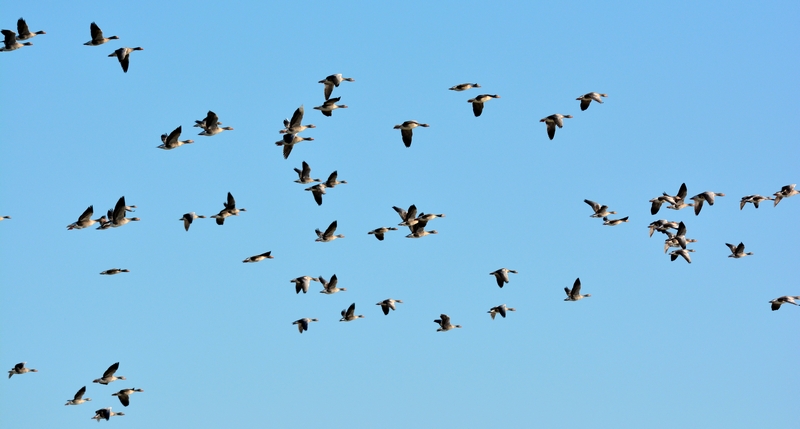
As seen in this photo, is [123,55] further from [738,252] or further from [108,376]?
[738,252]

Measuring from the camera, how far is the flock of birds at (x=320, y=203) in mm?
42188

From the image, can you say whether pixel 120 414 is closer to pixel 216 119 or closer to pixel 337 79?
pixel 216 119

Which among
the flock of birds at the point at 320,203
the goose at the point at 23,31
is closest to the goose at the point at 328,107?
the flock of birds at the point at 320,203

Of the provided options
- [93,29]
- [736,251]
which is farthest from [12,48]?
[736,251]

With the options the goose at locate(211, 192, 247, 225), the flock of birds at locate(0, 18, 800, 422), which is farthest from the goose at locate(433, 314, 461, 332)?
the goose at locate(211, 192, 247, 225)

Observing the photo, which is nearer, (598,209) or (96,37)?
(96,37)

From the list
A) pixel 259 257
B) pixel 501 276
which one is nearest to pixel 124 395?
pixel 259 257

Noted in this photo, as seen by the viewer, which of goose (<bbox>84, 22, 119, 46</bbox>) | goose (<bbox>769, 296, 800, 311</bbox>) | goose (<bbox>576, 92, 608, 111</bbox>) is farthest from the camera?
goose (<bbox>769, 296, 800, 311</bbox>)

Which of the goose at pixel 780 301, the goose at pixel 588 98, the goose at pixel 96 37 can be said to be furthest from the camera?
the goose at pixel 780 301

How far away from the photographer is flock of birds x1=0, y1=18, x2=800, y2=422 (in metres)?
42.2

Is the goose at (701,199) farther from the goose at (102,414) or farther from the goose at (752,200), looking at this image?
the goose at (102,414)

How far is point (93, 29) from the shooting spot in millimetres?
39438

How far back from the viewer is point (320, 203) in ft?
150

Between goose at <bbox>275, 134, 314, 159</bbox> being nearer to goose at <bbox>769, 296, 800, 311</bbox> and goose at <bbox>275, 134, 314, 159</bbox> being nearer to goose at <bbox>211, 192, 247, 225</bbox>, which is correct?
goose at <bbox>211, 192, 247, 225</bbox>
